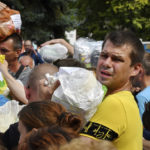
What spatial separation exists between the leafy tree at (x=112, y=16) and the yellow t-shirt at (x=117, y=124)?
→ 17.2m

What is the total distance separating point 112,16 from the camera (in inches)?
803

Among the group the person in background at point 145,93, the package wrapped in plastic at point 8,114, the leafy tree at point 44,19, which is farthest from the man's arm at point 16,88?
the leafy tree at point 44,19

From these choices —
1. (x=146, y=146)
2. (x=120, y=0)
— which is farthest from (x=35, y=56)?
(x=120, y=0)

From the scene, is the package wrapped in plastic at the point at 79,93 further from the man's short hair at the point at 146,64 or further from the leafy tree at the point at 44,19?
the leafy tree at the point at 44,19

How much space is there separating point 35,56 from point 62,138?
417 cm

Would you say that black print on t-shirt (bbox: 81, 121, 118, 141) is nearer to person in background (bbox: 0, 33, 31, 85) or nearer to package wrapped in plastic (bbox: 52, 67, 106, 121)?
package wrapped in plastic (bbox: 52, 67, 106, 121)

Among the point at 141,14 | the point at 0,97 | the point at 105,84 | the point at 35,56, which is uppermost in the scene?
the point at 105,84

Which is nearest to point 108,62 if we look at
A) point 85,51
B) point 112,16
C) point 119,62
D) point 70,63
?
point 119,62

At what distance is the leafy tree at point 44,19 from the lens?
43.8 feet

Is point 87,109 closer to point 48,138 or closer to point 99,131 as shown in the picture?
point 99,131

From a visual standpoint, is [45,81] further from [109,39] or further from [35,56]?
[35,56]

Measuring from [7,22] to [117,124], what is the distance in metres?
2.55

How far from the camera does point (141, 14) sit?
2095 cm

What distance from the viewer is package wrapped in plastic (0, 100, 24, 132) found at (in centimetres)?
277
